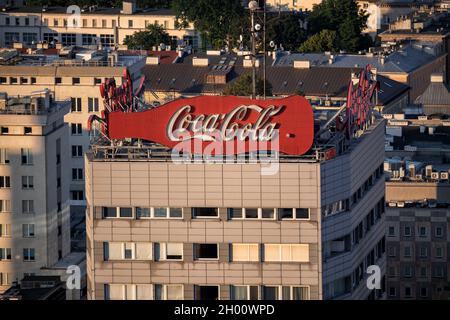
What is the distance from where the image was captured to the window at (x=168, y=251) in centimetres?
8206

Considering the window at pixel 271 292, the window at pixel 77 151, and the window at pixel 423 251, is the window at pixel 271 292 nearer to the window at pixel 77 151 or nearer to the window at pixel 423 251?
the window at pixel 423 251

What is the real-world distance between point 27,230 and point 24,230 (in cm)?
16

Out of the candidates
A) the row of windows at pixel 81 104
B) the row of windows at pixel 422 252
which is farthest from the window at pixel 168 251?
the row of windows at pixel 81 104

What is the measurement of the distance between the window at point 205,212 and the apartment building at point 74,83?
70.6 metres

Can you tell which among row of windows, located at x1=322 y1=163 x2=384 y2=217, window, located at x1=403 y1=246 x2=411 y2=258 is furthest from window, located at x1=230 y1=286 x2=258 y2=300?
window, located at x1=403 y1=246 x2=411 y2=258

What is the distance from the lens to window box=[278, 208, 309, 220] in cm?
8150

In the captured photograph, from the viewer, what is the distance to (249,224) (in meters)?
81.7

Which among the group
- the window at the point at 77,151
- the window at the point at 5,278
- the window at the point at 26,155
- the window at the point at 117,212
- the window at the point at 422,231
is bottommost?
the window at the point at 422,231

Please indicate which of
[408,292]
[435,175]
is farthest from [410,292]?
[435,175]

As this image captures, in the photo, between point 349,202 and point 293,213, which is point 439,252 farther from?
point 293,213

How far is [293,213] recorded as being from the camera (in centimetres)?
8162

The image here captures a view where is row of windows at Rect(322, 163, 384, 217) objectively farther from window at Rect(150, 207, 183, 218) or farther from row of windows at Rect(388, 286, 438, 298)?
row of windows at Rect(388, 286, 438, 298)

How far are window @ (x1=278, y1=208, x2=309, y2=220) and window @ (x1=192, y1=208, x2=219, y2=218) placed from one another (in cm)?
212
